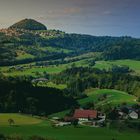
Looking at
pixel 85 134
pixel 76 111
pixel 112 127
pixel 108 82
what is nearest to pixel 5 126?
pixel 85 134

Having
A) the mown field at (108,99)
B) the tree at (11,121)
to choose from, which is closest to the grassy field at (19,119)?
the tree at (11,121)

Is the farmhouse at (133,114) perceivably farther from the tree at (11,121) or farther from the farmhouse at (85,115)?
the tree at (11,121)

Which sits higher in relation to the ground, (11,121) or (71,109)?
(11,121)

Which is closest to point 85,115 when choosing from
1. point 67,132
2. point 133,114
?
point 133,114

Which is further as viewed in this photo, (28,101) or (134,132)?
(28,101)

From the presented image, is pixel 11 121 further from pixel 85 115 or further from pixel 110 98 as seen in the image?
pixel 110 98

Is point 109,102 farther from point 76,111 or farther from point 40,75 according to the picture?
point 40,75

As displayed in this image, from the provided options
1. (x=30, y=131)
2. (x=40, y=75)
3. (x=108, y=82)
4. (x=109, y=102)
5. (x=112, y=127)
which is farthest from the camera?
(x=40, y=75)

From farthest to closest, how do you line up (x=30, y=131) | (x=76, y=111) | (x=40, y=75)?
(x=40, y=75)
(x=76, y=111)
(x=30, y=131)
